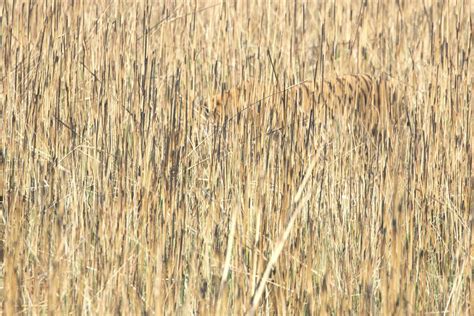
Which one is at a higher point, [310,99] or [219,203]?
[310,99]

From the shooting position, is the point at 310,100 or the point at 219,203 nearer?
the point at 219,203

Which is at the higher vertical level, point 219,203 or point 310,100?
point 310,100

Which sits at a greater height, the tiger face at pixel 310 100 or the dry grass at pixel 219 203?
the tiger face at pixel 310 100

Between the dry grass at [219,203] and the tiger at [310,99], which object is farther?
the tiger at [310,99]

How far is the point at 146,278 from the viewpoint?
189 centimetres

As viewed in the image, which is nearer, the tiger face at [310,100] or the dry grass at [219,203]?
the dry grass at [219,203]

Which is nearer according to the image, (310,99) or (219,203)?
(219,203)

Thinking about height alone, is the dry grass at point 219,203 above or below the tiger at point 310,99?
below

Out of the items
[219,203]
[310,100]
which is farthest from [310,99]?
[219,203]

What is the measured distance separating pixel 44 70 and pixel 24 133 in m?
0.31

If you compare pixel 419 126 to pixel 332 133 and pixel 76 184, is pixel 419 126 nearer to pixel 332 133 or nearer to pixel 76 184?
pixel 332 133

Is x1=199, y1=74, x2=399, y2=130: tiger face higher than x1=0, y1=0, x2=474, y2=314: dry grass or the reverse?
higher

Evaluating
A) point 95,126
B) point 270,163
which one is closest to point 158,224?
point 270,163

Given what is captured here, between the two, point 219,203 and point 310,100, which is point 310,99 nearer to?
point 310,100
